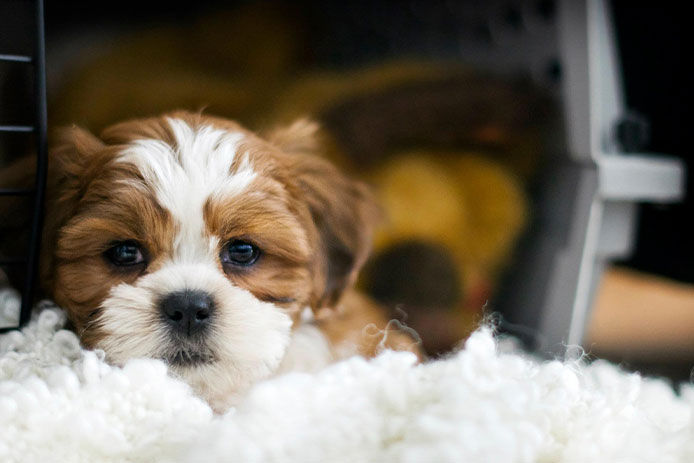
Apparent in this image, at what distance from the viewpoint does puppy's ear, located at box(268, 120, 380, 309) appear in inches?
51.3

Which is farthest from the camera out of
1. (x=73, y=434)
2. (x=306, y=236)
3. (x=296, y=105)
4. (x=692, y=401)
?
(x=296, y=105)

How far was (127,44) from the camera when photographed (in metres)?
2.65

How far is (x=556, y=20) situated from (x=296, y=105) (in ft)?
2.79

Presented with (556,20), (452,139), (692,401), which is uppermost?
(556,20)

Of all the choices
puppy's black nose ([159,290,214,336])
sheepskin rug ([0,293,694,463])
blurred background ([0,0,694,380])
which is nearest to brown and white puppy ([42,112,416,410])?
puppy's black nose ([159,290,214,336])

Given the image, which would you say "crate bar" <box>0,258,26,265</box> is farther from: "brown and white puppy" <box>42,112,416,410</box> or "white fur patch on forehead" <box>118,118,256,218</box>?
"white fur patch on forehead" <box>118,118,256,218</box>

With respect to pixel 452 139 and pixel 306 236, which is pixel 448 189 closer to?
pixel 452 139

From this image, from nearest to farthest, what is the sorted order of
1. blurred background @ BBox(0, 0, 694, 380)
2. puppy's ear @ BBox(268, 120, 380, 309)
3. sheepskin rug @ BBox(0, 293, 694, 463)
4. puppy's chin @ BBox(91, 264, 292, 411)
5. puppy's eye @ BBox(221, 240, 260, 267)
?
sheepskin rug @ BBox(0, 293, 694, 463), puppy's chin @ BBox(91, 264, 292, 411), puppy's eye @ BBox(221, 240, 260, 267), puppy's ear @ BBox(268, 120, 380, 309), blurred background @ BBox(0, 0, 694, 380)

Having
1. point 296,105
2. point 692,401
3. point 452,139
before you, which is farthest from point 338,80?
point 692,401

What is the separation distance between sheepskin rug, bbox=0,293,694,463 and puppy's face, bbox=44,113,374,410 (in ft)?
0.37

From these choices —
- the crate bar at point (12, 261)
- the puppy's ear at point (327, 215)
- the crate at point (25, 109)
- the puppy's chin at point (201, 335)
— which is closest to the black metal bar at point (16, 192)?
the crate at point (25, 109)

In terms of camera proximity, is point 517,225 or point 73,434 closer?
point 73,434

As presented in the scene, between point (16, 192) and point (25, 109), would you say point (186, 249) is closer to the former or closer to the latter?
point (16, 192)

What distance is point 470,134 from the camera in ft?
6.95
